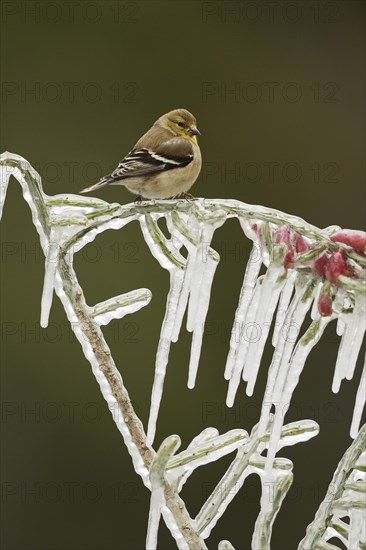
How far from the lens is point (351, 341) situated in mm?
834

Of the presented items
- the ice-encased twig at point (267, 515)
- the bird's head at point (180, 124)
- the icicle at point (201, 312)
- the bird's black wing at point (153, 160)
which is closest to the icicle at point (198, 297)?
the icicle at point (201, 312)

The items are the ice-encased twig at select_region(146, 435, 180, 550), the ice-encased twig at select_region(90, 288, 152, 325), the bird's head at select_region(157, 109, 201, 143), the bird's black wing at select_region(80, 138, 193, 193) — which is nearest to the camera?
the ice-encased twig at select_region(146, 435, 180, 550)

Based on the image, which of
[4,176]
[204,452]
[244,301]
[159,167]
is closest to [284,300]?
[244,301]

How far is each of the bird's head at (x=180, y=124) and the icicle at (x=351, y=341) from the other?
171 centimetres

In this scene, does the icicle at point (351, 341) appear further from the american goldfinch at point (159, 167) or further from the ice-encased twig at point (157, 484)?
the american goldfinch at point (159, 167)

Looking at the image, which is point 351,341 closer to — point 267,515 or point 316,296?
point 316,296

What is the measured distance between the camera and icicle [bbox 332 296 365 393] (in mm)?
815

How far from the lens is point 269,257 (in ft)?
2.69

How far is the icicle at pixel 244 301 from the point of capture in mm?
849

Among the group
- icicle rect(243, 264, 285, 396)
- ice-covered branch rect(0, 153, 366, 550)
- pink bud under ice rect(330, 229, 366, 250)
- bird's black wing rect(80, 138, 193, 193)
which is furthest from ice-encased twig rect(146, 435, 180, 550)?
bird's black wing rect(80, 138, 193, 193)

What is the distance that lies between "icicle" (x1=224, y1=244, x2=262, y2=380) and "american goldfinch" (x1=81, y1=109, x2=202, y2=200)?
118cm

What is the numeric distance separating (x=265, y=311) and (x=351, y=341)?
0.26ft

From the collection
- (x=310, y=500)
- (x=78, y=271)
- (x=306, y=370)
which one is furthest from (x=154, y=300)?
(x=310, y=500)

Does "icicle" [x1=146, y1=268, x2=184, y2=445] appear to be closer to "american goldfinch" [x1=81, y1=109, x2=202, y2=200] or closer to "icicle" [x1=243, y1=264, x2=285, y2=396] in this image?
"icicle" [x1=243, y1=264, x2=285, y2=396]
